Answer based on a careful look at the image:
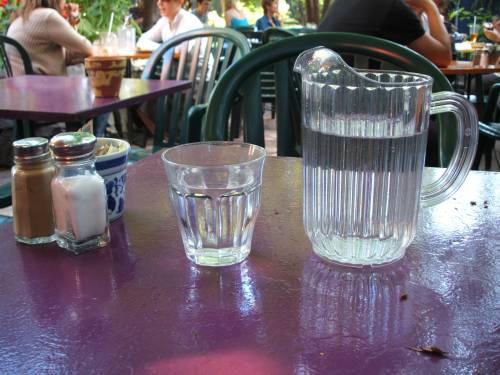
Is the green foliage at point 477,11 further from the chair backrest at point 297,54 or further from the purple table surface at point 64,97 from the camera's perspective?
the chair backrest at point 297,54

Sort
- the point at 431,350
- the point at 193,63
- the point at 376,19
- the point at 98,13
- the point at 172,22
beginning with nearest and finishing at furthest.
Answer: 1. the point at 431,350
2. the point at 376,19
3. the point at 193,63
4. the point at 172,22
5. the point at 98,13

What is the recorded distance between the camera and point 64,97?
69.8 inches

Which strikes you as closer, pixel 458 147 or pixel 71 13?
pixel 458 147

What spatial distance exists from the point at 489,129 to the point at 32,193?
1527 mm

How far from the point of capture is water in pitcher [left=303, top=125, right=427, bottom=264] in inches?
20.7

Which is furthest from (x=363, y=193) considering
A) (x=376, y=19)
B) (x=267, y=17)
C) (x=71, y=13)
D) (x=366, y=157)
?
(x=267, y=17)

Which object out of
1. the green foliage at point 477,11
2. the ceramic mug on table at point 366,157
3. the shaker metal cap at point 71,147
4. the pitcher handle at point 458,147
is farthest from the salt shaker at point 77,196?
the green foliage at point 477,11

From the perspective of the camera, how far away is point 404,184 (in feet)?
1.76

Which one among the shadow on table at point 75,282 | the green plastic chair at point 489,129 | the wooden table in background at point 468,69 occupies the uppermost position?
the shadow on table at point 75,282

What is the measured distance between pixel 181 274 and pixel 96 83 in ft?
4.50

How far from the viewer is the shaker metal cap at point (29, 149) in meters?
0.61

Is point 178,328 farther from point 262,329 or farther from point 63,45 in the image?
point 63,45

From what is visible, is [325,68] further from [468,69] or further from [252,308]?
[468,69]

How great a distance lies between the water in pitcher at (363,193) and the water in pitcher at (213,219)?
73 mm
